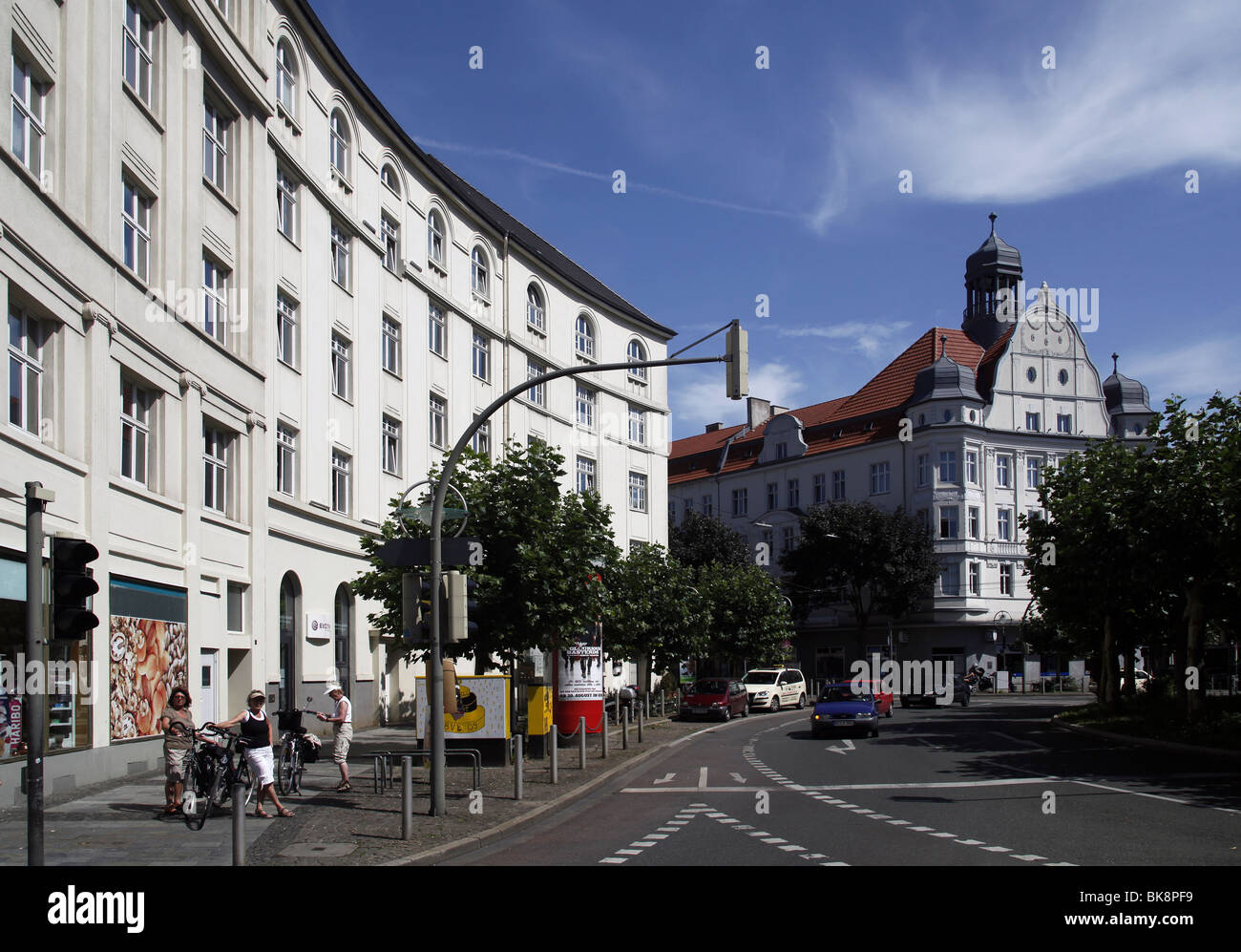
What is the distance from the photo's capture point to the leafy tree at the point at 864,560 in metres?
65.2

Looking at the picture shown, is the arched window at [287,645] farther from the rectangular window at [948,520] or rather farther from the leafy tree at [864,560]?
the rectangular window at [948,520]

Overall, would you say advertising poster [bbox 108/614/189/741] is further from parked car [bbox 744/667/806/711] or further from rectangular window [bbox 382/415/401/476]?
parked car [bbox 744/667/806/711]

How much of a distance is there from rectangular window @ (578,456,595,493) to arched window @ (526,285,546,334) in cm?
577

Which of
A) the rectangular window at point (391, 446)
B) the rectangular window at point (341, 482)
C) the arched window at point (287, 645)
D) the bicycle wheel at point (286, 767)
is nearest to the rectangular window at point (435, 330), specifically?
the rectangular window at point (391, 446)

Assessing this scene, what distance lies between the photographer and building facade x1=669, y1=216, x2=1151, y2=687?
68.2m

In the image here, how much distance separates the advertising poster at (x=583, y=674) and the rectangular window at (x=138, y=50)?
13.7 m

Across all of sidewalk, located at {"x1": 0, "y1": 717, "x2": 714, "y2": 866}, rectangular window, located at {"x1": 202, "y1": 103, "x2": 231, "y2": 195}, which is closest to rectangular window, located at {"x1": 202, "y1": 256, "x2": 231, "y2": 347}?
rectangular window, located at {"x1": 202, "y1": 103, "x2": 231, "y2": 195}

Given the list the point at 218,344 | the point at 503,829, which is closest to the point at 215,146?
→ the point at 218,344

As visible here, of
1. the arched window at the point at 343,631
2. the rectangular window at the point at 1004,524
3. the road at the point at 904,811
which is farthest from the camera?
the rectangular window at the point at 1004,524

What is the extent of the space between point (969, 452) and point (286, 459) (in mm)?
48645

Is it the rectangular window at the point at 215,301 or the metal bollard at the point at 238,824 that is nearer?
the metal bollard at the point at 238,824

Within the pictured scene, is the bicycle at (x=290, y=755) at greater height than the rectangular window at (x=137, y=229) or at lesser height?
lesser

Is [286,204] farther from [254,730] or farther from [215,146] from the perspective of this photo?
[254,730]
